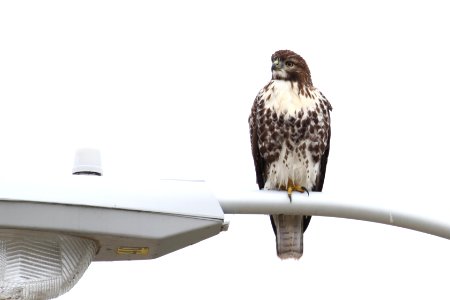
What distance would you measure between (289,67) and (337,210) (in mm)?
2476

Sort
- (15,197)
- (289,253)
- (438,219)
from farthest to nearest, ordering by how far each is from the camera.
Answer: (289,253), (438,219), (15,197)

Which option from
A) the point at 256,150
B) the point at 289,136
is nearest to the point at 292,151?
the point at 289,136

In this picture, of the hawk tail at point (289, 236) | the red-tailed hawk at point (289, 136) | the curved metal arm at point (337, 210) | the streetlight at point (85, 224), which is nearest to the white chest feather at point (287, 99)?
the red-tailed hawk at point (289, 136)

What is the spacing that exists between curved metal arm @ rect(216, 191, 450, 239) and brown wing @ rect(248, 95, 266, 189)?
2233 mm

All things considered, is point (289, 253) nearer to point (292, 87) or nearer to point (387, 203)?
point (292, 87)

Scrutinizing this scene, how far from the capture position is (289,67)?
596cm

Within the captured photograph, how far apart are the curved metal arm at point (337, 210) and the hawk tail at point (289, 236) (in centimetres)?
200

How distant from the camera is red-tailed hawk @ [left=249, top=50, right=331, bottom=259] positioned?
567 cm

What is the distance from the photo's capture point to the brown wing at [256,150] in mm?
5863

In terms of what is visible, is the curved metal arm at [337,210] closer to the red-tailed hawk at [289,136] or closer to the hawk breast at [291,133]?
the red-tailed hawk at [289,136]

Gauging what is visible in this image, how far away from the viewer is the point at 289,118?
5660 millimetres

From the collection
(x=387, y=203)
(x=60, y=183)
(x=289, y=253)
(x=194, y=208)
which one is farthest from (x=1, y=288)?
(x=289, y=253)

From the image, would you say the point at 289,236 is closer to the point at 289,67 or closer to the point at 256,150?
the point at 256,150

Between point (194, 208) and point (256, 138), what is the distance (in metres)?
2.53
